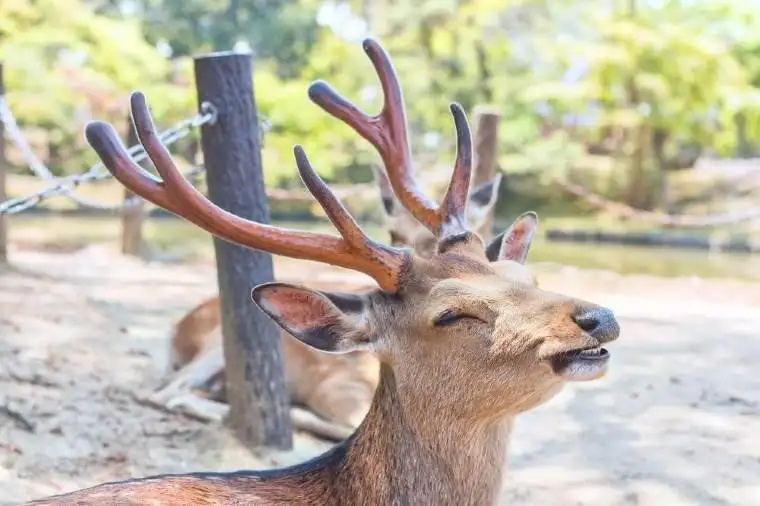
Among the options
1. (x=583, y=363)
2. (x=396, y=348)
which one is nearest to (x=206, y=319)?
(x=396, y=348)

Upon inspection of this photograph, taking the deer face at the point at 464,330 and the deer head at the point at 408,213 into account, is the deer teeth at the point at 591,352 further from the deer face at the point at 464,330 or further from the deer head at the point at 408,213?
the deer head at the point at 408,213

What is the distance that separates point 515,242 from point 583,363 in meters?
0.73

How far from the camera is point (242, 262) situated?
3791mm

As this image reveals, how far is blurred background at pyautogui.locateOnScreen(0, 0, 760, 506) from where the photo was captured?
12.9ft

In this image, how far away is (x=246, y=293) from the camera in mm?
3807

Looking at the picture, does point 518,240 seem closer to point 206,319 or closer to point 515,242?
point 515,242

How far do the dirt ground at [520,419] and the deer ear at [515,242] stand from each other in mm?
1326

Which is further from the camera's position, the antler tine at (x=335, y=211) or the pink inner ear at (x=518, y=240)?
the pink inner ear at (x=518, y=240)

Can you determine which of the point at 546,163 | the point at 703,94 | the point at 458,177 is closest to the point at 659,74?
the point at 703,94

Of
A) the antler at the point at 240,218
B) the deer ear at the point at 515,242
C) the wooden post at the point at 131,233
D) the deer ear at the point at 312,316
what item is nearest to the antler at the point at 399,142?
the deer ear at the point at 515,242

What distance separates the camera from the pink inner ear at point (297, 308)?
2162mm

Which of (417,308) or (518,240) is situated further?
(518,240)

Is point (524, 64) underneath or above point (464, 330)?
above

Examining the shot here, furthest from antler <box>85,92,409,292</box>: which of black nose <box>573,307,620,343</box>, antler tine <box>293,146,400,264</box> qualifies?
black nose <box>573,307,620,343</box>
